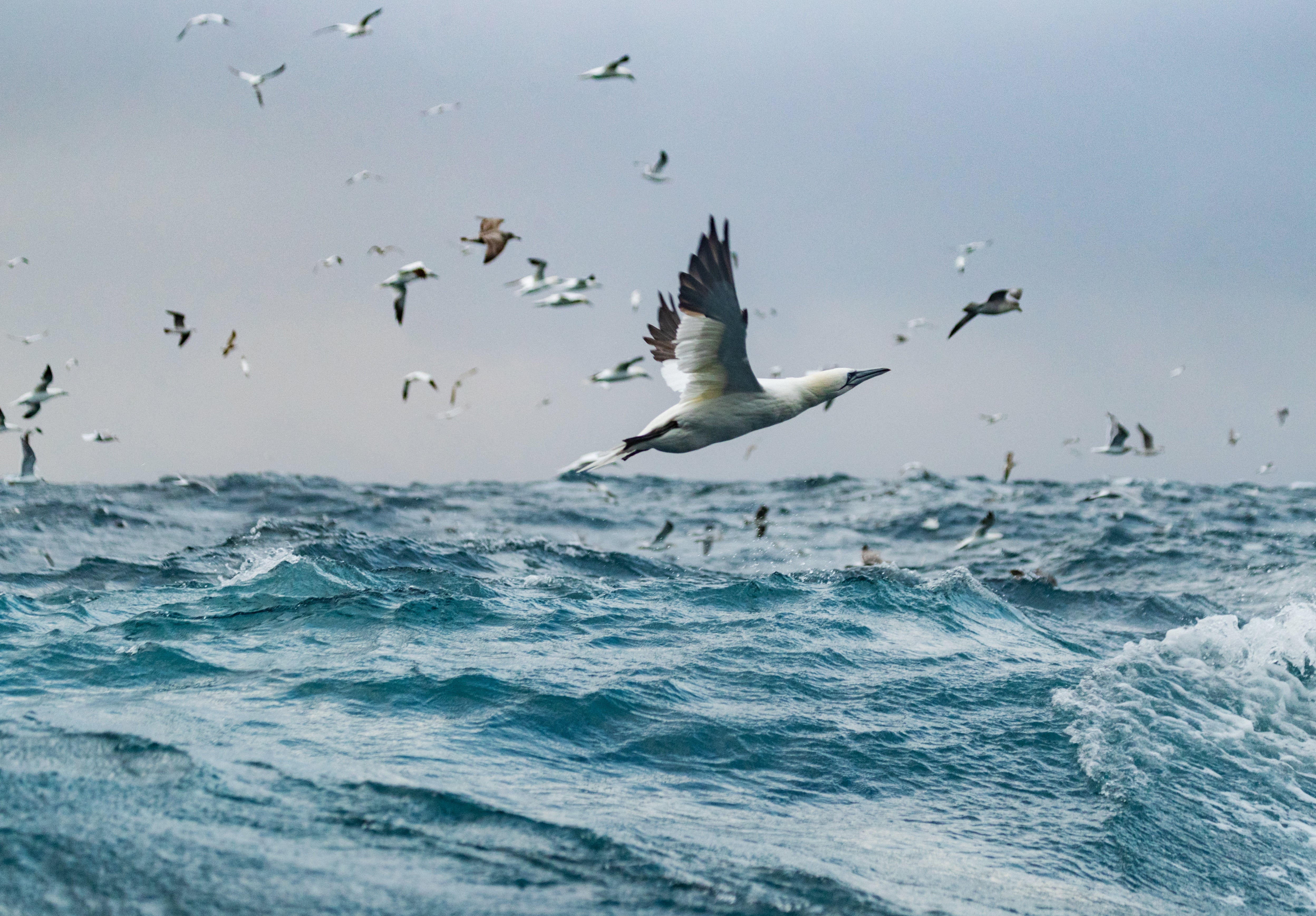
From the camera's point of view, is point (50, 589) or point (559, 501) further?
point (559, 501)

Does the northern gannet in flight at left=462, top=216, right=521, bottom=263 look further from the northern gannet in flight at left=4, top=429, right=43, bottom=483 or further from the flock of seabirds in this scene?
the northern gannet in flight at left=4, top=429, right=43, bottom=483

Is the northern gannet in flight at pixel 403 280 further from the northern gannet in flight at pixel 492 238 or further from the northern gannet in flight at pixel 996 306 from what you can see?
the northern gannet in flight at pixel 996 306

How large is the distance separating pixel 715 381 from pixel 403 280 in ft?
18.4

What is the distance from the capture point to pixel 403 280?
517 inches

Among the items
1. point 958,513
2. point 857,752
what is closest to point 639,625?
point 857,752

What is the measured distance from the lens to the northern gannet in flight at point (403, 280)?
13.0 m

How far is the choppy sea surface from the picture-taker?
5.57 metres

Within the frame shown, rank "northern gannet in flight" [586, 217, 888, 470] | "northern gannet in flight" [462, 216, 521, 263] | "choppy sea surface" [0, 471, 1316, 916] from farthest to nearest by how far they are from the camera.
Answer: "northern gannet in flight" [462, 216, 521, 263]
"northern gannet in flight" [586, 217, 888, 470]
"choppy sea surface" [0, 471, 1316, 916]

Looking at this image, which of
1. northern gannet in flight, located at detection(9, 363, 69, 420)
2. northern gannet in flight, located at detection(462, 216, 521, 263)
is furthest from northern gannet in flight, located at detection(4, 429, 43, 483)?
northern gannet in flight, located at detection(462, 216, 521, 263)

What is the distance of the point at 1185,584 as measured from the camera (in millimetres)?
19031

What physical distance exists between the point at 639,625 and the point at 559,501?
859 inches

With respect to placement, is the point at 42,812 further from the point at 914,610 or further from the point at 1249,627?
the point at 1249,627

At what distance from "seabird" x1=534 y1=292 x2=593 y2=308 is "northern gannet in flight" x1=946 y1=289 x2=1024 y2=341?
433 centimetres

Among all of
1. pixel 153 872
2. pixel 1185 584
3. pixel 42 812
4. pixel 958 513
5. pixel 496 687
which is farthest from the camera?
pixel 958 513
